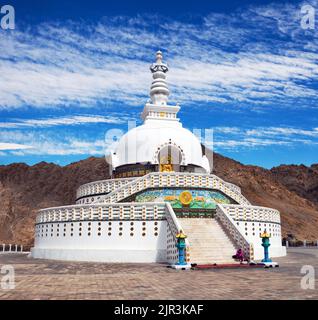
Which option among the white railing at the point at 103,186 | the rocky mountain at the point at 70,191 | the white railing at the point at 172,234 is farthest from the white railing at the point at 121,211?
the rocky mountain at the point at 70,191

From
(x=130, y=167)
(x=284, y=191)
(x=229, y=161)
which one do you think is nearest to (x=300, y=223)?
(x=284, y=191)

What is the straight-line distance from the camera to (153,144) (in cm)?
3014

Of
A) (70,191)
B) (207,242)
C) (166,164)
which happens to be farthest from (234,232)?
(70,191)

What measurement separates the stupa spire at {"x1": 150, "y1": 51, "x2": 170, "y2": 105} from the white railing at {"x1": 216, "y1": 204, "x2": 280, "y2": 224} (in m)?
14.6

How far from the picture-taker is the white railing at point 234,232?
17.9 meters

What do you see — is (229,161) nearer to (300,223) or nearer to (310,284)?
(300,223)

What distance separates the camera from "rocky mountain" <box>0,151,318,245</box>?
2864 inches

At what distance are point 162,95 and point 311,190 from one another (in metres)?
93.6

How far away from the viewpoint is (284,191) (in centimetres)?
9331

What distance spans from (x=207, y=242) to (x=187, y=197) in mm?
4013

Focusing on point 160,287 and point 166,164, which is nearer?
point 160,287

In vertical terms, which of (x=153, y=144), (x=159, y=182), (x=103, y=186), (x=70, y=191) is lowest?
(x=159, y=182)

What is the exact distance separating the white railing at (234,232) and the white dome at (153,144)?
834 centimetres

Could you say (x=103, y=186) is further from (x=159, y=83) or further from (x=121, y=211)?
(x=159, y=83)
